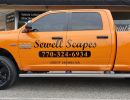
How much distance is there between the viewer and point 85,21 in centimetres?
888

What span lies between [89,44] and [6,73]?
1948mm

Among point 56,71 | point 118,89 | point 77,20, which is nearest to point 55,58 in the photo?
point 56,71

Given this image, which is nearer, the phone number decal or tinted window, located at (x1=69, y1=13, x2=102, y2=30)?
the phone number decal

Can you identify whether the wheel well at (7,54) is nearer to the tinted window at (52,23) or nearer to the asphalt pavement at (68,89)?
the asphalt pavement at (68,89)

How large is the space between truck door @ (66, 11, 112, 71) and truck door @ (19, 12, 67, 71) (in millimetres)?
177

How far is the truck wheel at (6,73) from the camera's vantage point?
28.8 ft


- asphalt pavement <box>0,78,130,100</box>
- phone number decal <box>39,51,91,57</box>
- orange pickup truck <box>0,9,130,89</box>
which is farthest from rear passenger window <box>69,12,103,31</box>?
asphalt pavement <box>0,78,130,100</box>

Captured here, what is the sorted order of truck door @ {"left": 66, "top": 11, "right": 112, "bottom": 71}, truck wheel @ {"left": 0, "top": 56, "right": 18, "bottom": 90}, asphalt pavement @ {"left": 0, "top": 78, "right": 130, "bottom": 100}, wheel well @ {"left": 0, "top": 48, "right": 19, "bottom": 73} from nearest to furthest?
asphalt pavement @ {"left": 0, "top": 78, "right": 130, "bottom": 100} < truck door @ {"left": 66, "top": 11, "right": 112, "bottom": 71} < truck wheel @ {"left": 0, "top": 56, "right": 18, "bottom": 90} < wheel well @ {"left": 0, "top": 48, "right": 19, "bottom": 73}

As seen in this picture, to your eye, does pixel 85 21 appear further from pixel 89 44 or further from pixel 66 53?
pixel 66 53

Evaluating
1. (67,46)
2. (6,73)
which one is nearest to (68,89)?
(67,46)

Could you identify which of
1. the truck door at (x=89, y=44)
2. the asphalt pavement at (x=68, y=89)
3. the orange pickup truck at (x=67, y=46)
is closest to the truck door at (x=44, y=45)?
the orange pickup truck at (x=67, y=46)

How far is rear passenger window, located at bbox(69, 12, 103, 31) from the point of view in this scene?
8805mm

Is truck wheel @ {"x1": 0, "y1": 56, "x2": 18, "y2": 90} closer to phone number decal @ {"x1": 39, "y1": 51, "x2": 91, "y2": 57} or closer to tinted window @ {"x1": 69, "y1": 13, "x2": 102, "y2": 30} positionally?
phone number decal @ {"x1": 39, "y1": 51, "x2": 91, "y2": 57}

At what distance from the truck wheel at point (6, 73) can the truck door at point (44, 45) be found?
0.87ft
